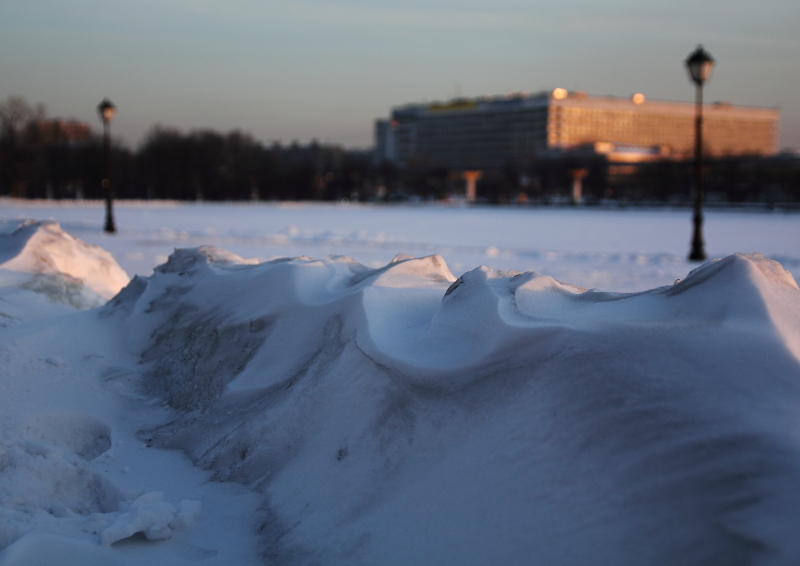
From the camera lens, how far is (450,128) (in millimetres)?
186875

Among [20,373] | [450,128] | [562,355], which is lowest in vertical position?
[20,373]

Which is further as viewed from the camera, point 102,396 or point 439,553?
point 102,396

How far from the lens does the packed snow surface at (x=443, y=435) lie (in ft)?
7.91

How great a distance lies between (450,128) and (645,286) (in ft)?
588

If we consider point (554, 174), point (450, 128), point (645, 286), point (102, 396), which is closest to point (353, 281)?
point (102, 396)

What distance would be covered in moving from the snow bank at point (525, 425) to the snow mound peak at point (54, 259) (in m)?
3.03

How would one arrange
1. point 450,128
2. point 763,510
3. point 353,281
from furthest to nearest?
point 450,128, point 353,281, point 763,510

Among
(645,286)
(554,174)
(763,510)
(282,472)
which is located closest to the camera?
(763,510)

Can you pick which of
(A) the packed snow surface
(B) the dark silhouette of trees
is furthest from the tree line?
(A) the packed snow surface

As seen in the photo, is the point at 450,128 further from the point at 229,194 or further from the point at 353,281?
the point at 353,281

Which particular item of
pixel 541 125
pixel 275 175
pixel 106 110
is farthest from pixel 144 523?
pixel 541 125

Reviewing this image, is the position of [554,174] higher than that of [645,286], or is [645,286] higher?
[554,174]

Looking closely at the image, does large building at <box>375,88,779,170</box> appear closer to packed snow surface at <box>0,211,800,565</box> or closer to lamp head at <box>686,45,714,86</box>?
lamp head at <box>686,45,714,86</box>

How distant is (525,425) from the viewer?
9.39ft
